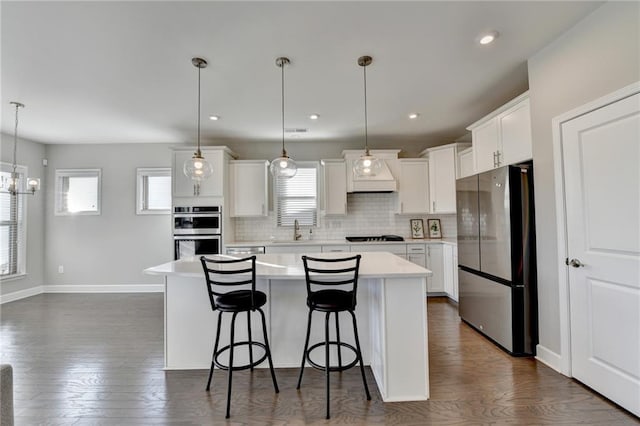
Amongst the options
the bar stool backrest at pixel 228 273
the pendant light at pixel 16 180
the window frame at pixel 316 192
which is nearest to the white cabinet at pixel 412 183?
the window frame at pixel 316 192

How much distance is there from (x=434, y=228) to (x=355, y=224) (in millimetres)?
1420

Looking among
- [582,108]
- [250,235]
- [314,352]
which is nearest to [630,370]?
[582,108]

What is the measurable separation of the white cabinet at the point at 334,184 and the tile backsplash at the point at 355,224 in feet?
1.12

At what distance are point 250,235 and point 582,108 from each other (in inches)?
179

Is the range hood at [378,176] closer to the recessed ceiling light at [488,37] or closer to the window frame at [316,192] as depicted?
the window frame at [316,192]

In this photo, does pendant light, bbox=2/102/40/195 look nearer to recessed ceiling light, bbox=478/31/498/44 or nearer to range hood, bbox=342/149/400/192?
range hood, bbox=342/149/400/192

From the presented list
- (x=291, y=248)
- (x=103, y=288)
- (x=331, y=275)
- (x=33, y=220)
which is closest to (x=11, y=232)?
(x=33, y=220)

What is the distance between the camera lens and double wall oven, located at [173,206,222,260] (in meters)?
4.45

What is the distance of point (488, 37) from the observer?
2236 millimetres

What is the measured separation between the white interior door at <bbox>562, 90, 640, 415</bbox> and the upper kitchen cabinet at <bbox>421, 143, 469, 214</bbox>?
2.38 meters

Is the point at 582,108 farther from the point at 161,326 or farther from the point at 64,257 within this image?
the point at 64,257

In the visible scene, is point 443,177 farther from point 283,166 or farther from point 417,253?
point 283,166

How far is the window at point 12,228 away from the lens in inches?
181

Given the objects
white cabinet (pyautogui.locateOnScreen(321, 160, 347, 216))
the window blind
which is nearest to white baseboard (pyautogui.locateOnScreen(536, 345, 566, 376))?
white cabinet (pyautogui.locateOnScreen(321, 160, 347, 216))
